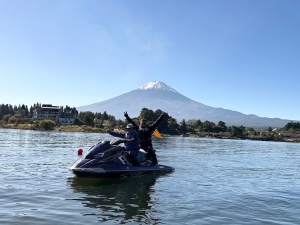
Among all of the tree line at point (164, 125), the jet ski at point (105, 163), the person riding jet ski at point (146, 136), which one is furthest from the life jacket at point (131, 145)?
the tree line at point (164, 125)

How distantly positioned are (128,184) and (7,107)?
17025 centimetres

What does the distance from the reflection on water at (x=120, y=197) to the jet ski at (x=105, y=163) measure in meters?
0.35

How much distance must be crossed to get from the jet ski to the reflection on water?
1.14ft

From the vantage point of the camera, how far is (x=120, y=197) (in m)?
10.3

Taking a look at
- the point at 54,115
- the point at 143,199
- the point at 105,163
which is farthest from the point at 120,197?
the point at 54,115

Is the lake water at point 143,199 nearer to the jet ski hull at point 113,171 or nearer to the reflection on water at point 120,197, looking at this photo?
the reflection on water at point 120,197

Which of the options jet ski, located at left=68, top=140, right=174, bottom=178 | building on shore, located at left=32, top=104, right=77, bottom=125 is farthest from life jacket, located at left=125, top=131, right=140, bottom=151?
building on shore, located at left=32, top=104, right=77, bottom=125

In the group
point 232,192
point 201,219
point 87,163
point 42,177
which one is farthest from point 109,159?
point 201,219

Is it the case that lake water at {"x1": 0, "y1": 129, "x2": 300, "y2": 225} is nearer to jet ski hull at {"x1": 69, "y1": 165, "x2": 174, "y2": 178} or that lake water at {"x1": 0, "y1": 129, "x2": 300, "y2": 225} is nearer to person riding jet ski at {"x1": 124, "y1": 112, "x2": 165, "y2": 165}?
jet ski hull at {"x1": 69, "y1": 165, "x2": 174, "y2": 178}

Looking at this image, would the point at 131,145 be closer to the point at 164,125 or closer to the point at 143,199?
the point at 143,199

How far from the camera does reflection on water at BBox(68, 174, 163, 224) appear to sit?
26.9 feet

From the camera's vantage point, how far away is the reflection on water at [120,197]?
8211 millimetres

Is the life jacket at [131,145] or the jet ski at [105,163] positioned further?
the life jacket at [131,145]

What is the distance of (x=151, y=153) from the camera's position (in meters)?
16.4
